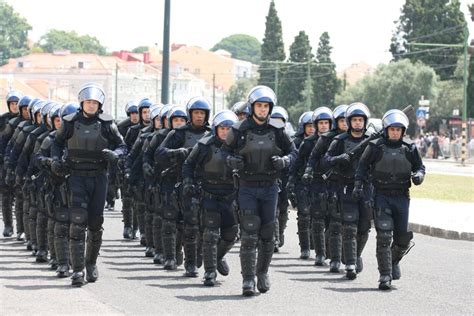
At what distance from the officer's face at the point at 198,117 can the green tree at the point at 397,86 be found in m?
85.3

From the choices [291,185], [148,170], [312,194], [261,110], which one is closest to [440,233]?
[312,194]

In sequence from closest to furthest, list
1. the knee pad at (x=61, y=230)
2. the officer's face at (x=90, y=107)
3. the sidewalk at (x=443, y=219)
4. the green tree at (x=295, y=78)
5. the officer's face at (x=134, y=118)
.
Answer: the officer's face at (x=90, y=107) < the knee pad at (x=61, y=230) < the sidewalk at (x=443, y=219) < the officer's face at (x=134, y=118) < the green tree at (x=295, y=78)

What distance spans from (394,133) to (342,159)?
1249mm

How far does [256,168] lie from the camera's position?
12.8 m

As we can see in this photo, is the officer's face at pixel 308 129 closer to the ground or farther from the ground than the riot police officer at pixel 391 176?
farther from the ground

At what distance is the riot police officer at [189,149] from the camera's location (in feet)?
48.1

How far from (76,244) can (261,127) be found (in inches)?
91.8

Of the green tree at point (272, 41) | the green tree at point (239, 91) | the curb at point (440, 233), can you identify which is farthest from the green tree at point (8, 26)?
the curb at point (440, 233)

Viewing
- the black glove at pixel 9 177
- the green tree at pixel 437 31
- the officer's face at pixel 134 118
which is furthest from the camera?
the green tree at pixel 437 31

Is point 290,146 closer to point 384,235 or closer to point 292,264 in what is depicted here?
point 384,235

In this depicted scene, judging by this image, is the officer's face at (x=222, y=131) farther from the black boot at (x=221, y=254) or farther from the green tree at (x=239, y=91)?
the green tree at (x=239, y=91)

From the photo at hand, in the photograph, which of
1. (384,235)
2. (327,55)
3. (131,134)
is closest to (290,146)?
(384,235)

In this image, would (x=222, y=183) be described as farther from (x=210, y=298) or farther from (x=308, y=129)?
(x=308, y=129)

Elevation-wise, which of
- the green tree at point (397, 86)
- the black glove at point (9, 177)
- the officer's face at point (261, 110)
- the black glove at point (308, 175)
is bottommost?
the black glove at point (9, 177)
